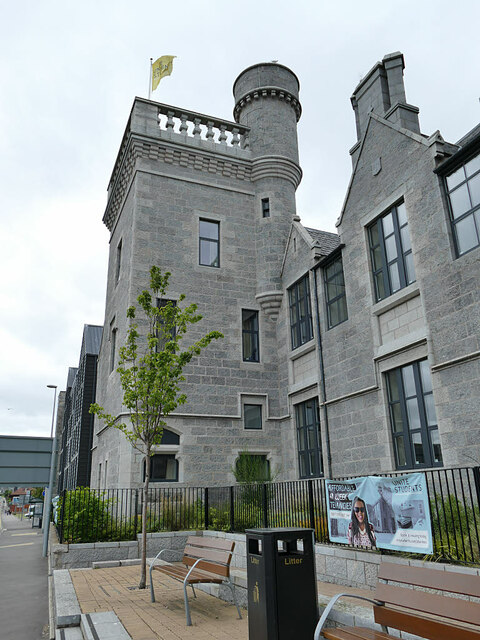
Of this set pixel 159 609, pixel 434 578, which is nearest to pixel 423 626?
pixel 434 578

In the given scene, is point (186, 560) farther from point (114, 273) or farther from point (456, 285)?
point (114, 273)

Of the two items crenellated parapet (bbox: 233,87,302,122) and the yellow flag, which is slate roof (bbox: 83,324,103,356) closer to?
the yellow flag

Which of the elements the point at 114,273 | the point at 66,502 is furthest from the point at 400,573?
the point at 114,273

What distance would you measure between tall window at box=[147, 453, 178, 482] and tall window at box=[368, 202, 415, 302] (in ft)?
27.3

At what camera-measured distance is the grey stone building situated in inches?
443

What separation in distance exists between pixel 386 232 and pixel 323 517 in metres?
7.65

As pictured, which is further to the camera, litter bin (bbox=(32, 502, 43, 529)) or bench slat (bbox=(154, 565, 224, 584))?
litter bin (bbox=(32, 502, 43, 529))

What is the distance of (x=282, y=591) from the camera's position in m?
5.75

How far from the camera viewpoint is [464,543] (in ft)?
22.9

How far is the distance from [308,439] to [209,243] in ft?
26.9

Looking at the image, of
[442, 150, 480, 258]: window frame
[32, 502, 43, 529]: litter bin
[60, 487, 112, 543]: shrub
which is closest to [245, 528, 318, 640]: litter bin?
[442, 150, 480, 258]: window frame

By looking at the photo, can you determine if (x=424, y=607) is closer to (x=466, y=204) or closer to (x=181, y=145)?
(x=466, y=204)

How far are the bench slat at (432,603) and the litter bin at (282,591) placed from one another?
1.12m

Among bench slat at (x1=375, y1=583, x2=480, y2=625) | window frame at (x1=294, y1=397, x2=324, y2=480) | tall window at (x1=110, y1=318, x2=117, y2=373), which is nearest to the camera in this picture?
bench slat at (x1=375, y1=583, x2=480, y2=625)
